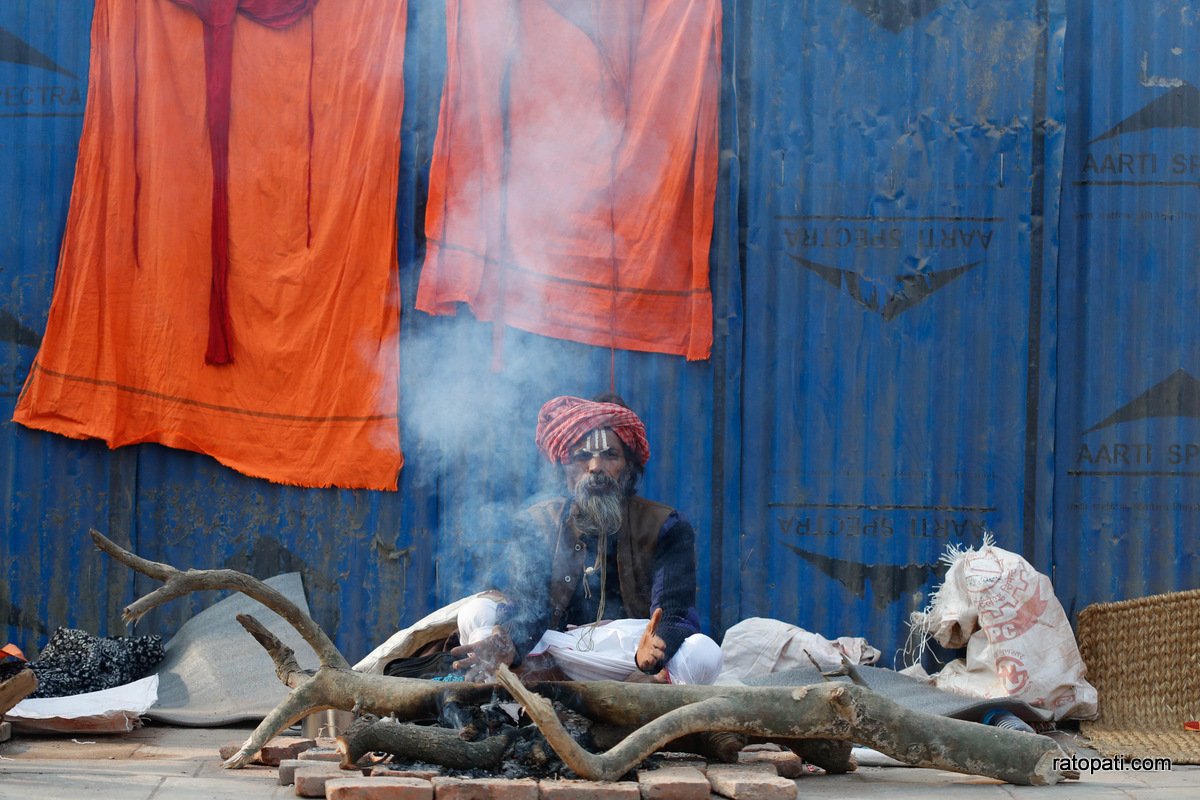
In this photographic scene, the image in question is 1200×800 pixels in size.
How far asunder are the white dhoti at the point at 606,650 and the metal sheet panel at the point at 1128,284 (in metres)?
2.14

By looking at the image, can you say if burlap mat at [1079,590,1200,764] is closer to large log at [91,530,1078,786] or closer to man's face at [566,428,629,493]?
large log at [91,530,1078,786]

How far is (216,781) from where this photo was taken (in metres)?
3.97

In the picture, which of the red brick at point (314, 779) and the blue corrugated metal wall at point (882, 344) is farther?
the blue corrugated metal wall at point (882, 344)

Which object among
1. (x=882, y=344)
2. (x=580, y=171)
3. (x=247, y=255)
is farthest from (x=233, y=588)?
(x=882, y=344)

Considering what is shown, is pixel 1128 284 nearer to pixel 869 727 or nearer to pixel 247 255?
pixel 869 727

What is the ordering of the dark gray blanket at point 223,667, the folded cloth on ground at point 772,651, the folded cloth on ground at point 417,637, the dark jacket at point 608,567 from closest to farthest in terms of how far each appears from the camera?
the dark jacket at point 608,567 → the folded cloth on ground at point 417,637 → the dark gray blanket at point 223,667 → the folded cloth on ground at point 772,651

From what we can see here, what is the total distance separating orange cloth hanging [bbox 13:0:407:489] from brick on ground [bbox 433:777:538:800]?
8.40 feet

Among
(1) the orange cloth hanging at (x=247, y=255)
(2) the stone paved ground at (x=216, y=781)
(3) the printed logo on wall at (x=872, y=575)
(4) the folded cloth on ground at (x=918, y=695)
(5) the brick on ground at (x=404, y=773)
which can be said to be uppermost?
(1) the orange cloth hanging at (x=247, y=255)

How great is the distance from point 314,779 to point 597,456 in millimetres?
1646

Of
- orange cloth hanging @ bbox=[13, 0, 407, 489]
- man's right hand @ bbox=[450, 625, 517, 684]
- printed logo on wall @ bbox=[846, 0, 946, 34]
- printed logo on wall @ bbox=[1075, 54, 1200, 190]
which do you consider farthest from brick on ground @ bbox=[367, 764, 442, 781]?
printed logo on wall @ bbox=[1075, 54, 1200, 190]

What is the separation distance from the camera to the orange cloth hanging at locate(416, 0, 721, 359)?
5848 mm

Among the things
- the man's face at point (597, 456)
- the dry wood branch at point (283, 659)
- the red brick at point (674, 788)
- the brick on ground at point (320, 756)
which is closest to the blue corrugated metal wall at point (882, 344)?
the man's face at point (597, 456)

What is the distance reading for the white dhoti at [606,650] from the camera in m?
4.59

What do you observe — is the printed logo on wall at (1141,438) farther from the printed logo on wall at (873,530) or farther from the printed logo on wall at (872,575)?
the printed logo on wall at (872,575)
